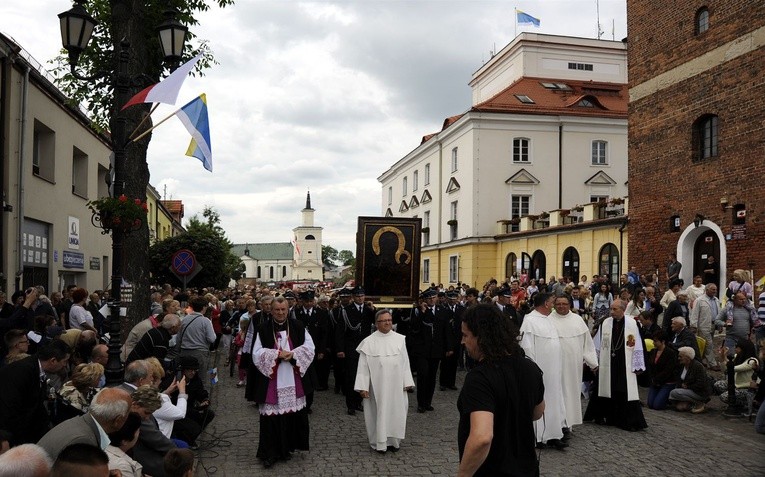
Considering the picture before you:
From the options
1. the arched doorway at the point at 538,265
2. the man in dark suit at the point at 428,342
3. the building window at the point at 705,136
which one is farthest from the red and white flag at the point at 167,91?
the arched doorway at the point at 538,265

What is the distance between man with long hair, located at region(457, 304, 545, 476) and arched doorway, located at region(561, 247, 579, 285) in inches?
1074

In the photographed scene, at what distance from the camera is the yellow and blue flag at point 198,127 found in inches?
397

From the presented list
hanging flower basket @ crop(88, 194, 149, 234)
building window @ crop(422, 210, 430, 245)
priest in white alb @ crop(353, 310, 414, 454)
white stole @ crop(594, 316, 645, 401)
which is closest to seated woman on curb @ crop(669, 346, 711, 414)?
white stole @ crop(594, 316, 645, 401)

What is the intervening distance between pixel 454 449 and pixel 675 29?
666 inches

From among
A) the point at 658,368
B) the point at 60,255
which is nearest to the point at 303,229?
the point at 60,255

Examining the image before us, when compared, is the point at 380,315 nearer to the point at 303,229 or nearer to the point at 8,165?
the point at 8,165

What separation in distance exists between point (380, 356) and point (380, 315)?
531 millimetres

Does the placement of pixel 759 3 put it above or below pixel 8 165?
above

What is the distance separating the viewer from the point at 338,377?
13.0m

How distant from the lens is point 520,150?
39531 millimetres

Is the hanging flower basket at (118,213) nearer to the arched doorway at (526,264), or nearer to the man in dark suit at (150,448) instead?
the man in dark suit at (150,448)

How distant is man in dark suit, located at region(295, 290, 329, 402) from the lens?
12.6m

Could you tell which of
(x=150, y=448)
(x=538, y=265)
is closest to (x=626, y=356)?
(x=150, y=448)

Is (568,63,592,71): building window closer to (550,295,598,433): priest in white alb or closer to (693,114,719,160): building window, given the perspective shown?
(693,114,719,160): building window
